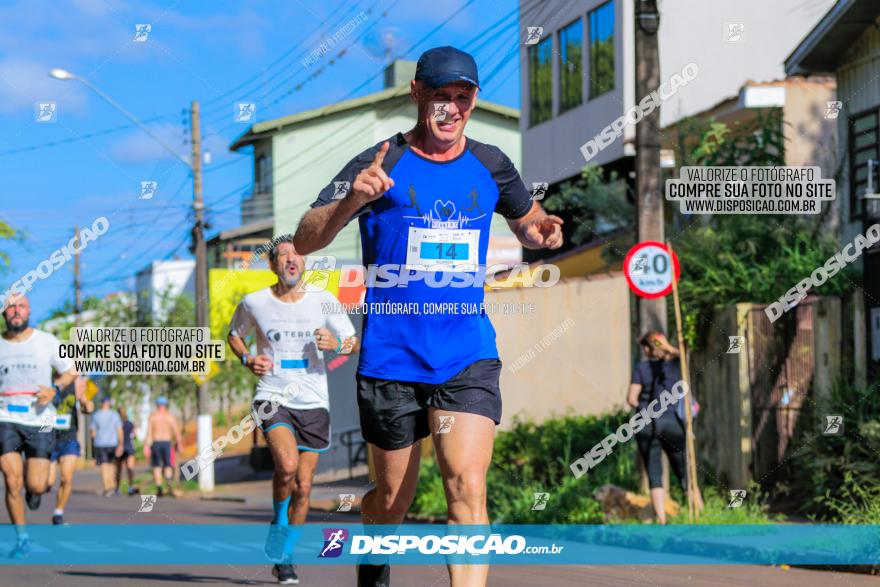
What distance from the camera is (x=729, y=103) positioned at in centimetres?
2097

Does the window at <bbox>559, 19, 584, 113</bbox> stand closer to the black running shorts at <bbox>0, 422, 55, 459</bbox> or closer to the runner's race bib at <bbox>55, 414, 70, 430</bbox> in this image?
the runner's race bib at <bbox>55, 414, 70, 430</bbox>

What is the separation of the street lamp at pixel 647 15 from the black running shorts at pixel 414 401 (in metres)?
8.79

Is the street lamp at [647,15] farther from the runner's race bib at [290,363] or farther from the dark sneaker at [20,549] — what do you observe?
the dark sneaker at [20,549]

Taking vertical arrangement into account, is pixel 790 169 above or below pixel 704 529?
above

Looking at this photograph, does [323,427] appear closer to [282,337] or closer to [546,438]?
[282,337]

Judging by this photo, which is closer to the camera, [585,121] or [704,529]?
[704,529]

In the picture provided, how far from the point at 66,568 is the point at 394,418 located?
18.9ft

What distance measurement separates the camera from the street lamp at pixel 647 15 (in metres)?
13.9

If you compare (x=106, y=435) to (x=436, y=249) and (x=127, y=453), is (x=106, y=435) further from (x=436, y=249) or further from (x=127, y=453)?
(x=436, y=249)

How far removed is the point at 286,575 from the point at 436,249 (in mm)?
3981

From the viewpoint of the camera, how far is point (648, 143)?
45.4 feet

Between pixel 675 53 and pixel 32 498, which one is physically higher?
pixel 675 53

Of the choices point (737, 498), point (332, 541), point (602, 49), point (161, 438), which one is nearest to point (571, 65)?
point (602, 49)

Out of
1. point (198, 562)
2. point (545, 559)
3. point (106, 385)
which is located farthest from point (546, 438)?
point (106, 385)
